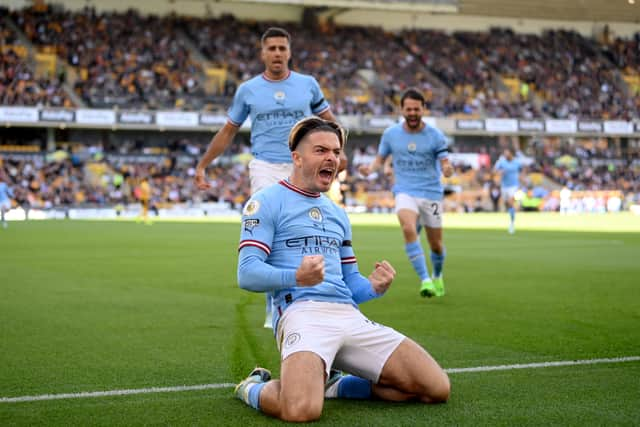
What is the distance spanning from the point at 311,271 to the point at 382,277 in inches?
24.6

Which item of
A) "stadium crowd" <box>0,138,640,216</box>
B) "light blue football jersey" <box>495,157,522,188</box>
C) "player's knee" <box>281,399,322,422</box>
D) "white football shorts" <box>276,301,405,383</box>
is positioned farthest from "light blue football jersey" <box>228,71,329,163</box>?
"stadium crowd" <box>0,138,640,216</box>

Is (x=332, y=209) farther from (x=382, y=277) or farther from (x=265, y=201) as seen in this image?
(x=382, y=277)

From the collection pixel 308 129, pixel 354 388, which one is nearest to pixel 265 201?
pixel 308 129

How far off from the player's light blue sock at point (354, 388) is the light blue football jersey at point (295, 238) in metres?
0.46

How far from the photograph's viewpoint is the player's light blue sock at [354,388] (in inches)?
202

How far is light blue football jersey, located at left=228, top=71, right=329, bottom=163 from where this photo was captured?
8.27 metres

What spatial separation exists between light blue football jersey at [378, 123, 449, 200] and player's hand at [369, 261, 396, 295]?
5.89 meters

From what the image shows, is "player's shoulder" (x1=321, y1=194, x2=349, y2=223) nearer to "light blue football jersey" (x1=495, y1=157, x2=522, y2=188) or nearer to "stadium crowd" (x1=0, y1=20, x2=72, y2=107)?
"light blue football jersey" (x1=495, y1=157, x2=522, y2=188)

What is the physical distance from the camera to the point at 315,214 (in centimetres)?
518

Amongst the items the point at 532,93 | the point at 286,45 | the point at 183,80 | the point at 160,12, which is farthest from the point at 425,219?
the point at 532,93

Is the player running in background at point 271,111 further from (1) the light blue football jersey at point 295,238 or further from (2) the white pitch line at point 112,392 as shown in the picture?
(1) the light blue football jersey at point 295,238

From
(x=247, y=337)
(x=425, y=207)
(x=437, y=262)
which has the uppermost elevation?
(x=425, y=207)

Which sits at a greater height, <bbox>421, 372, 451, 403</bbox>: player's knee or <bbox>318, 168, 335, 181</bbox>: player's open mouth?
<bbox>318, 168, 335, 181</bbox>: player's open mouth

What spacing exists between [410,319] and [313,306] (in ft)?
11.9
